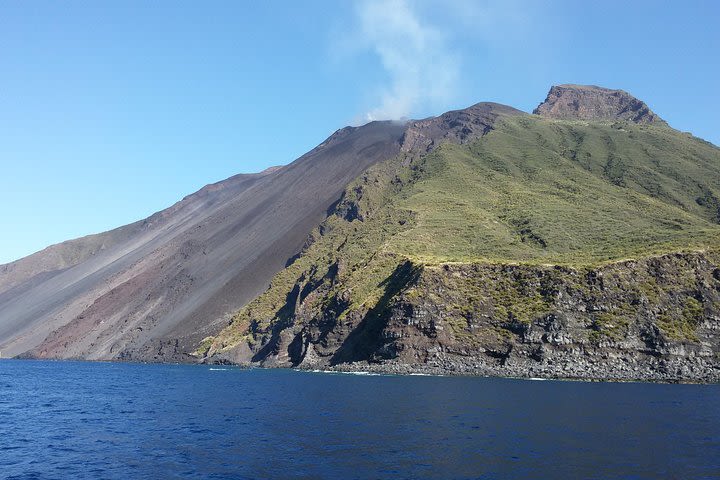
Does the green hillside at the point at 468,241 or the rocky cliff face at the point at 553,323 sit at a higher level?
the green hillside at the point at 468,241

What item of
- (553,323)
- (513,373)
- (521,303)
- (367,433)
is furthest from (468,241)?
(367,433)

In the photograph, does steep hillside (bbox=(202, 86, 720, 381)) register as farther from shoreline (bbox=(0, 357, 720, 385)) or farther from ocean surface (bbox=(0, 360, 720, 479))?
ocean surface (bbox=(0, 360, 720, 479))

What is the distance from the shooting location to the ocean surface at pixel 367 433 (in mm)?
38750

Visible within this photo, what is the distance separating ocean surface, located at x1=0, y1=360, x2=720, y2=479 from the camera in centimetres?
3875

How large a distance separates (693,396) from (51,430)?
243 ft

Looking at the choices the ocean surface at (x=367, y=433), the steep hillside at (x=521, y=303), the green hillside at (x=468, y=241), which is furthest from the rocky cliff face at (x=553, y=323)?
the ocean surface at (x=367, y=433)

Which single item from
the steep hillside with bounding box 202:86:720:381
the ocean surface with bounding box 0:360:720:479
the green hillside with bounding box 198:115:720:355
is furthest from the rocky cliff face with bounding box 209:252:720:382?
the ocean surface with bounding box 0:360:720:479

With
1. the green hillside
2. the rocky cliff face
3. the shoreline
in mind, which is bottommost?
the shoreline

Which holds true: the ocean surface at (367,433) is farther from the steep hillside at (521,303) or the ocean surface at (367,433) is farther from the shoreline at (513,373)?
the steep hillside at (521,303)

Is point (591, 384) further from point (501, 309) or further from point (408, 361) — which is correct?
point (408, 361)

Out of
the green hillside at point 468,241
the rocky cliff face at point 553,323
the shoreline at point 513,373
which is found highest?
the green hillside at point 468,241

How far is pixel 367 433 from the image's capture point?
50.8 metres

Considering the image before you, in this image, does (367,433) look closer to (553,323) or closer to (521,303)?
(553,323)

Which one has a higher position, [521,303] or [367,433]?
[521,303]
